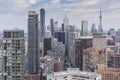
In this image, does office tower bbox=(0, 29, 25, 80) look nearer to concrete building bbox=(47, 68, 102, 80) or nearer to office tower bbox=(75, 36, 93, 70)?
concrete building bbox=(47, 68, 102, 80)

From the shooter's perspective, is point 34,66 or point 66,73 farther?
point 34,66

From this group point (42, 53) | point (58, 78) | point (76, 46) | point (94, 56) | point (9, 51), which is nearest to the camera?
point (9, 51)

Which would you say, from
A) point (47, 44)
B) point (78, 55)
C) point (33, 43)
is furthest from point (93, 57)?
point (47, 44)

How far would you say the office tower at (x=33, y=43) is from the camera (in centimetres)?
2161

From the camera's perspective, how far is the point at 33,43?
24906 mm

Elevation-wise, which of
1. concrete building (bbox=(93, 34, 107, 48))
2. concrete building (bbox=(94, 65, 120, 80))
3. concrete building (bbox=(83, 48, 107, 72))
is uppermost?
concrete building (bbox=(93, 34, 107, 48))

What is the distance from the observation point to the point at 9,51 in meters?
9.34

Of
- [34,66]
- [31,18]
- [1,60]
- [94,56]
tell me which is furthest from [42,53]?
[1,60]

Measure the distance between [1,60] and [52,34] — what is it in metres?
23.9

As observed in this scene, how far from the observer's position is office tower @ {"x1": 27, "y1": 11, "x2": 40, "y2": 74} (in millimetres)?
21609

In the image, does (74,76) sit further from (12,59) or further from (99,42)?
(99,42)

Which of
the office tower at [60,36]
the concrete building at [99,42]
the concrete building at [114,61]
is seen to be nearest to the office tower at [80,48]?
A: the concrete building at [99,42]

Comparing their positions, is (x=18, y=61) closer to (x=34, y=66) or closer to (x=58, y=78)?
(x=58, y=78)

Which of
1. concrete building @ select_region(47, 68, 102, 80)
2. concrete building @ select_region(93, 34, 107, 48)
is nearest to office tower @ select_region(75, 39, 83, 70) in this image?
concrete building @ select_region(93, 34, 107, 48)
